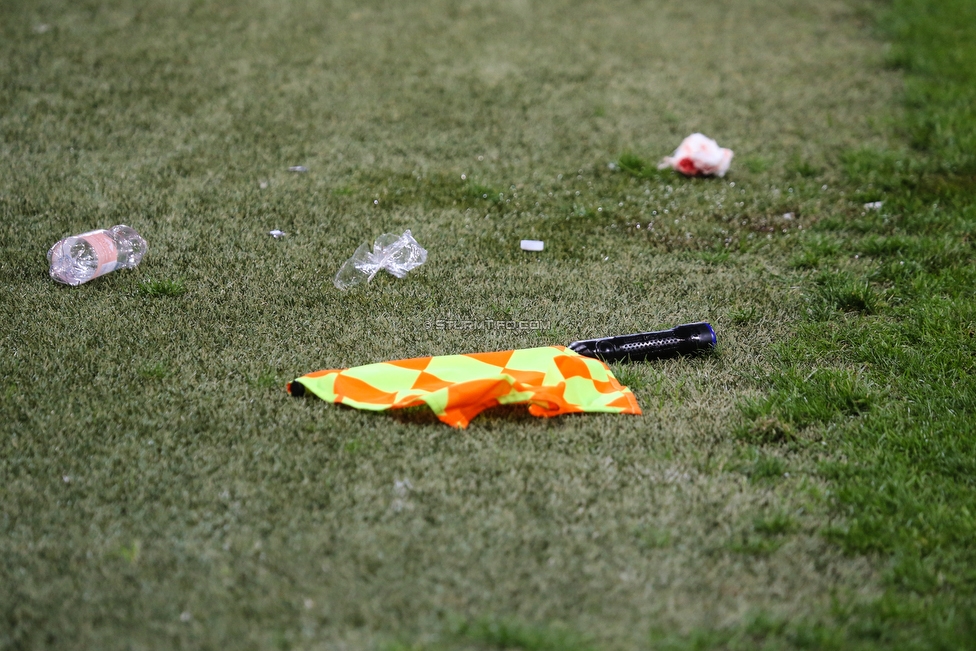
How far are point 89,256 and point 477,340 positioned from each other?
1555 millimetres

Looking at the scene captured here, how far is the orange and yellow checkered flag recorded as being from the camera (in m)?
2.46

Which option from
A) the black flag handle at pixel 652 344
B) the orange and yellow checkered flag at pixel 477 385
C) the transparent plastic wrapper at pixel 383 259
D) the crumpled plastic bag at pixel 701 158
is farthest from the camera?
the crumpled plastic bag at pixel 701 158

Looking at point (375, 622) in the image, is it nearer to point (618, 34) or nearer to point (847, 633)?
point (847, 633)

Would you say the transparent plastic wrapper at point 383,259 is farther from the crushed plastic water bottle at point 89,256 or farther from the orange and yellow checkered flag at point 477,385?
the crushed plastic water bottle at point 89,256

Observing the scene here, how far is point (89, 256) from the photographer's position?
3201mm

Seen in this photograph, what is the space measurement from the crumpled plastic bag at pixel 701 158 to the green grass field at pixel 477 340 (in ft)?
0.25

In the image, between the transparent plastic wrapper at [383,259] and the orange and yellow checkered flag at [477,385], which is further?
the transparent plastic wrapper at [383,259]

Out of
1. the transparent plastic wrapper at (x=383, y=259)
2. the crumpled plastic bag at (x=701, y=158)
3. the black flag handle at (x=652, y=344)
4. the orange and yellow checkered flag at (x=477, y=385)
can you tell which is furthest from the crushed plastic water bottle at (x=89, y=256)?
the crumpled plastic bag at (x=701, y=158)

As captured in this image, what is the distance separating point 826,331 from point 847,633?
4.63 ft

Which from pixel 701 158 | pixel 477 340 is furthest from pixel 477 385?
pixel 701 158

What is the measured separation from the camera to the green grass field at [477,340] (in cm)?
190

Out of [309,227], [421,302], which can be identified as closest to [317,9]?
[309,227]

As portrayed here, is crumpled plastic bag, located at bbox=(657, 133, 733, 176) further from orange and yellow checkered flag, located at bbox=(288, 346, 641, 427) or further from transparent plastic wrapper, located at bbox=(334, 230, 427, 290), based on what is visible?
orange and yellow checkered flag, located at bbox=(288, 346, 641, 427)

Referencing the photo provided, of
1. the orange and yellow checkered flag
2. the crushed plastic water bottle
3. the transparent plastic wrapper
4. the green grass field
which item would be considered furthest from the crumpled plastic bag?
the crushed plastic water bottle
